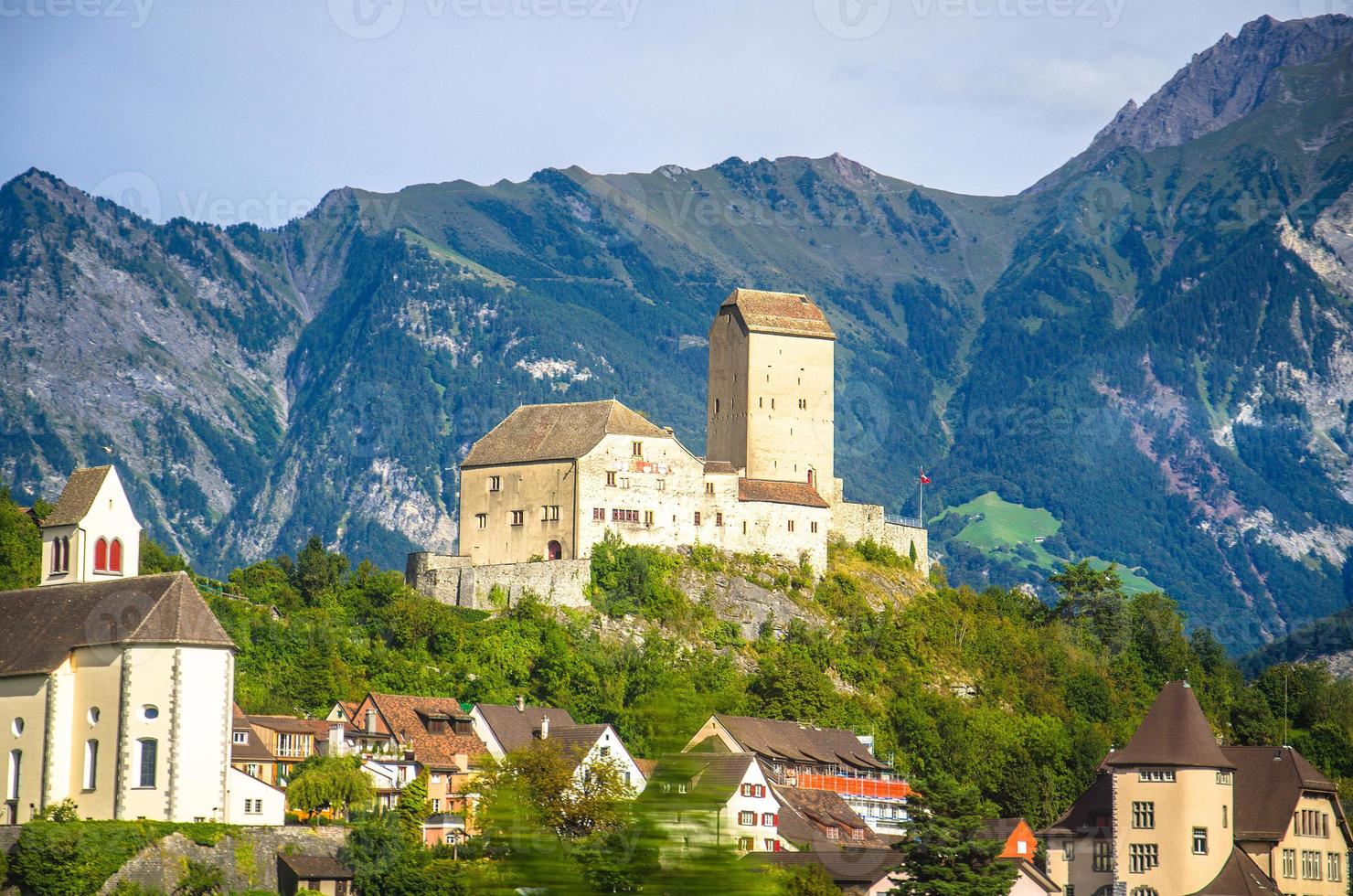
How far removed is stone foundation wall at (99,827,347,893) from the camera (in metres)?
70.4

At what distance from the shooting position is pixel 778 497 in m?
115

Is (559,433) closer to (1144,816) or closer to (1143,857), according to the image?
(1144,816)

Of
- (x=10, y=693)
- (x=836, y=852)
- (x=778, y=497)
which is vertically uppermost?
(x=778, y=497)

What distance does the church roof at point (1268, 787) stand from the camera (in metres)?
88.1

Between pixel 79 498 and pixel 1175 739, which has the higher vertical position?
pixel 79 498

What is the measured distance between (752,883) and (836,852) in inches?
2142

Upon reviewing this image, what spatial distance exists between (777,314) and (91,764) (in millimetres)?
55399

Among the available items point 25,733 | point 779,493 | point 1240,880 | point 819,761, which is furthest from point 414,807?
point 779,493

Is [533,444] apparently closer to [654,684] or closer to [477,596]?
[477,596]

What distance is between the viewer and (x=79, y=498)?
3268 inches

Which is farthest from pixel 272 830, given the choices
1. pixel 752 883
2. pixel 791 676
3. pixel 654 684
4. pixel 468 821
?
pixel 752 883

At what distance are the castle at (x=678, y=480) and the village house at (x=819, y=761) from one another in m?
13.8

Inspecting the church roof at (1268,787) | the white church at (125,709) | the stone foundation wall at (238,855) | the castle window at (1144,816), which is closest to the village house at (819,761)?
the castle window at (1144,816)

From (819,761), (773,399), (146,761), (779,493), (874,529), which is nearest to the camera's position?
(146,761)
